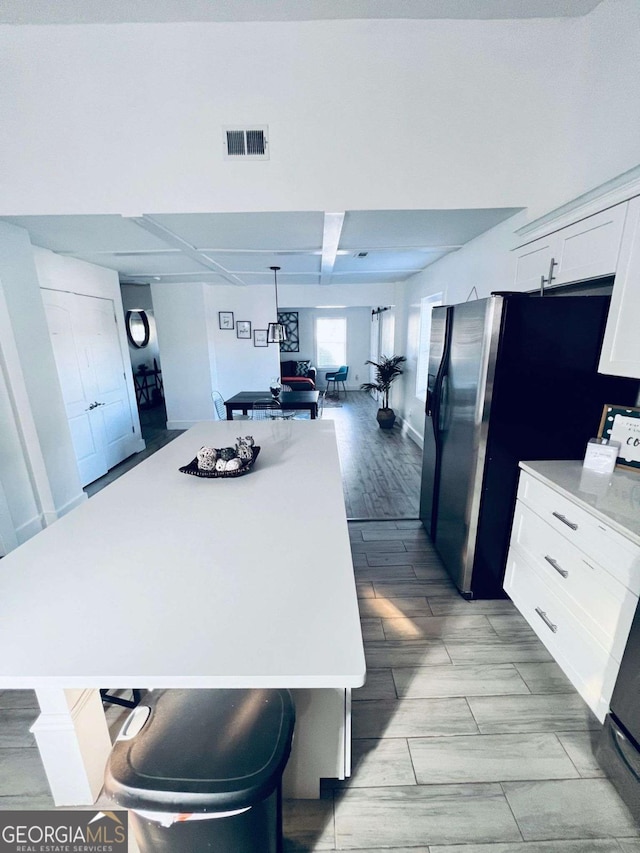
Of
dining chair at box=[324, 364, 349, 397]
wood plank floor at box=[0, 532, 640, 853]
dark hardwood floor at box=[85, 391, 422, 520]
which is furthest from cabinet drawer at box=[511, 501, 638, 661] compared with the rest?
dining chair at box=[324, 364, 349, 397]

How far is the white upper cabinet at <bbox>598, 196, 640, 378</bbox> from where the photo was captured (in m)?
1.42

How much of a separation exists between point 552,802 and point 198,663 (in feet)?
4.69

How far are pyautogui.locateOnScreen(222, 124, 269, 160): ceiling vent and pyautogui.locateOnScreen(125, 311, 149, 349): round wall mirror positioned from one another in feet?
18.9

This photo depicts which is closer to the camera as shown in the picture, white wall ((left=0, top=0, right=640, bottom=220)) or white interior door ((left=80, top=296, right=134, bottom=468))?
white wall ((left=0, top=0, right=640, bottom=220))

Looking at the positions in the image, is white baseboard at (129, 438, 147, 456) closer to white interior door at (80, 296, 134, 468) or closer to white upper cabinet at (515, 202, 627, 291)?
white interior door at (80, 296, 134, 468)

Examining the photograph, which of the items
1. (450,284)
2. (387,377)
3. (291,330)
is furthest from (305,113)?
(291,330)

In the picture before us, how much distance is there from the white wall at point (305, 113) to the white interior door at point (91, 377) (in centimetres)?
163

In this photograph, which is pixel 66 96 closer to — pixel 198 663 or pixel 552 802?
pixel 198 663

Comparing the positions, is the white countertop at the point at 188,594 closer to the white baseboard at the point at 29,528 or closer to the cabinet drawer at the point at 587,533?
the cabinet drawer at the point at 587,533

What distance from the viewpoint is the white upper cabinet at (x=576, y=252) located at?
60.5 inches

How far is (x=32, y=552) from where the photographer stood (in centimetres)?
111

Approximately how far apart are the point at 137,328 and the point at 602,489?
8026 millimetres

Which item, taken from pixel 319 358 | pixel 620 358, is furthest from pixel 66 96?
pixel 319 358

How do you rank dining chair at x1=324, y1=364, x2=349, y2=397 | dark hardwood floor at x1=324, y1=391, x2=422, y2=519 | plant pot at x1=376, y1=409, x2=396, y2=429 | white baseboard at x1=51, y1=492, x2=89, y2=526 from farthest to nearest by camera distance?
dining chair at x1=324, y1=364, x2=349, y2=397 < plant pot at x1=376, y1=409, x2=396, y2=429 < dark hardwood floor at x1=324, y1=391, x2=422, y2=519 < white baseboard at x1=51, y1=492, x2=89, y2=526
